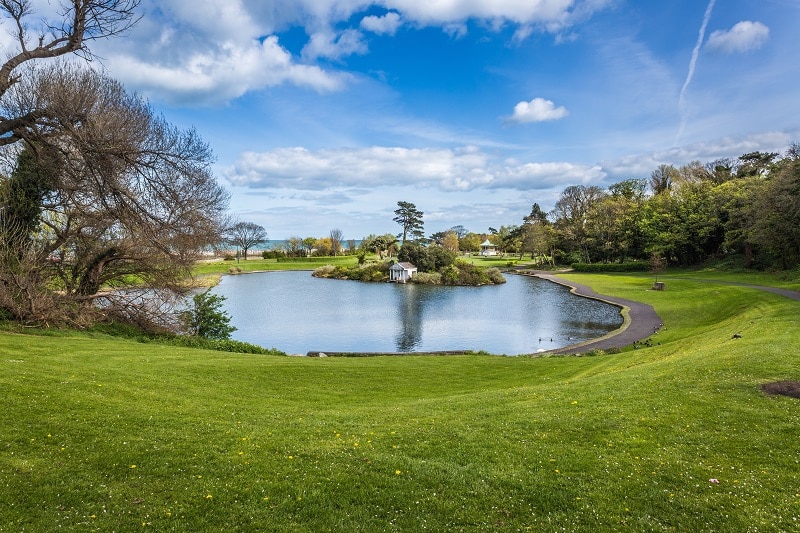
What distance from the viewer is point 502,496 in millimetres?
5395

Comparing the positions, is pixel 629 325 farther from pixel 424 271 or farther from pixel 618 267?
pixel 618 267

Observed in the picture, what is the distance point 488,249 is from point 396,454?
140724 mm

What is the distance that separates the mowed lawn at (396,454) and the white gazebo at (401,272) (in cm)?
5871

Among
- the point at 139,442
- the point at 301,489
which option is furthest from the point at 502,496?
the point at 139,442

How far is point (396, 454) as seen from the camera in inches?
257

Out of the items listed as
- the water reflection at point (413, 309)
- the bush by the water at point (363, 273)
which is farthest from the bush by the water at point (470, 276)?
the bush by the water at point (363, 273)

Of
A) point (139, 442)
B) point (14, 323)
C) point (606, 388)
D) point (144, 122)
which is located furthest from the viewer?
point (144, 122)

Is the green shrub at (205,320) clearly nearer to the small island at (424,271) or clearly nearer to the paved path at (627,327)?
the paved path at (627,327)

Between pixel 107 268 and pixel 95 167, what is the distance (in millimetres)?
16393

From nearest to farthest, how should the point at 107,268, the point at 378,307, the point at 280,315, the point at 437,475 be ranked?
the point at 437,475 → the point at 107,268 → the point at 280,315 → the point at 378,307

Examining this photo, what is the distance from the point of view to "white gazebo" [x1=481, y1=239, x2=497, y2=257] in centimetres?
13980

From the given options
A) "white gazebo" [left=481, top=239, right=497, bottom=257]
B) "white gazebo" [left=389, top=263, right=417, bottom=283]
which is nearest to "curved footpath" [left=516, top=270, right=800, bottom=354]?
"white gazebo" [left=389, top=263, right=417, bottom=283]

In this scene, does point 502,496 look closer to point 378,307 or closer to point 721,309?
point 721,309

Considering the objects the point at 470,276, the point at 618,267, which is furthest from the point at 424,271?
the point at 618,267
